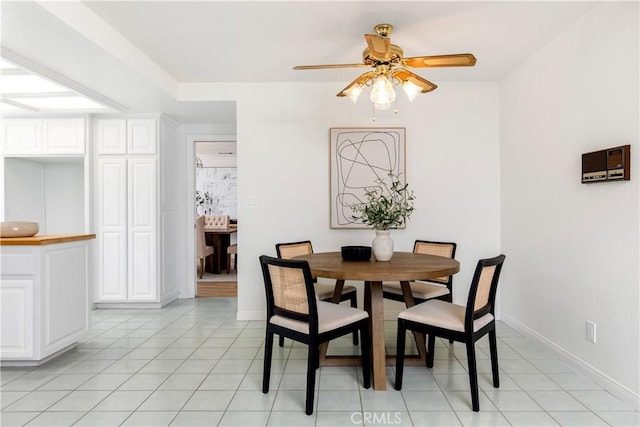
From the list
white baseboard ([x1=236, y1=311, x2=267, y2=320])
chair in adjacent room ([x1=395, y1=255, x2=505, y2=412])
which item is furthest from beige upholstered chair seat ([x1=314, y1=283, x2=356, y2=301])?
white baseboard ([x1=236, y1=311, x2=267, y2=320])

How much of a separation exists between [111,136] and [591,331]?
4.78m

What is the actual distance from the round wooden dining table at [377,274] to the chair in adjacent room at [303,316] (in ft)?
0.21

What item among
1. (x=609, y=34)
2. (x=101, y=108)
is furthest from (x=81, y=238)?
(x=609, y=34)

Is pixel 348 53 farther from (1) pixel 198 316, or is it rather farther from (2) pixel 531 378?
(1) pixel 198 316

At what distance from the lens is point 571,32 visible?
2.45m

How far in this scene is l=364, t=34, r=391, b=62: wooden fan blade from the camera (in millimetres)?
2006

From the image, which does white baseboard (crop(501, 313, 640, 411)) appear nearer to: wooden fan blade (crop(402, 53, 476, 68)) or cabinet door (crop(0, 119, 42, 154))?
wooden fan blade (crop(402, 53, 476, 68))

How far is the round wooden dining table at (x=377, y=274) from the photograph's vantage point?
1.98 meters

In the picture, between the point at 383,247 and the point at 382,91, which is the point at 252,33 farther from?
the point at 383,247

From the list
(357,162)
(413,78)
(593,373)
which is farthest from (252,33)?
(593,373)

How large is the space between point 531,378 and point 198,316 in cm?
304

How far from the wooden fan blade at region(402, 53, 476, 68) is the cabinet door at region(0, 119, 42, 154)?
4079mm

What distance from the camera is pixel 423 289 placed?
2.72 meters

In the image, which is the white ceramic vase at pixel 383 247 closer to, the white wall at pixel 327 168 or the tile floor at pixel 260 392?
the tile floor at pixel 260 392
